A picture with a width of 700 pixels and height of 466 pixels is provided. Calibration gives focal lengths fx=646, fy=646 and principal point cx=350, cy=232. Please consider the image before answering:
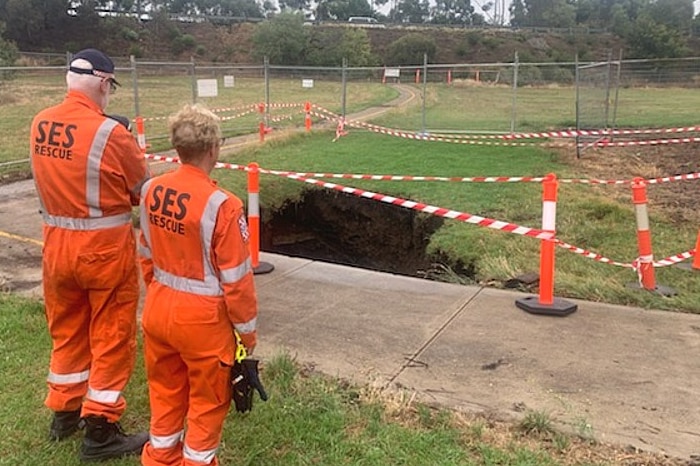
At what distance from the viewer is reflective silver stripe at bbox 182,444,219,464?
281 cm

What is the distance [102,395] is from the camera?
328 centimetres

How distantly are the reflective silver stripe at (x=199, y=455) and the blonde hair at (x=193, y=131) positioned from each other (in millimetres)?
1264

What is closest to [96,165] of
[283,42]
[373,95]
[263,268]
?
[263,268]

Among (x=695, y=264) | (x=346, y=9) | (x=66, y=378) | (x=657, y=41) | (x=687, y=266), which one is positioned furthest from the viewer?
(x=346, y=9)

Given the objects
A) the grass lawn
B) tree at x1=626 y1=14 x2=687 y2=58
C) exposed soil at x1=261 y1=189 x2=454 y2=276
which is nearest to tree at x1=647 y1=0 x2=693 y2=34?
tree at x1=626 y1=14 x2=687 y2=58

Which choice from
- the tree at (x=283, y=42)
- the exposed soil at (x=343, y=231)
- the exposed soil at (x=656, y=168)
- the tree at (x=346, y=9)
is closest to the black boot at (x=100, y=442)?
the exposed soil at (x=343, y=231)

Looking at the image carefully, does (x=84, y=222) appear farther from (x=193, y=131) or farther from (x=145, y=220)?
(x=193, y=131)

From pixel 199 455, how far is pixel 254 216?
3.68m

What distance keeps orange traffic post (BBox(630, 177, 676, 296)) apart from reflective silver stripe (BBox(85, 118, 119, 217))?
14.9 ft

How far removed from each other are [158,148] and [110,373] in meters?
12.5

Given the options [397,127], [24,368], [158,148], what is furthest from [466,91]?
[24,368]

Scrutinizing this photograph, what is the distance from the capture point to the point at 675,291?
582cm

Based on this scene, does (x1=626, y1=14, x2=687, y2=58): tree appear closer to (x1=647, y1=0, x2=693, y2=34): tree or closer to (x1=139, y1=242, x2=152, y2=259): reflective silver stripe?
(x1=647, y1=0, x2=693, y2=34): tree

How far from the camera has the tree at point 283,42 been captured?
6125 cm
